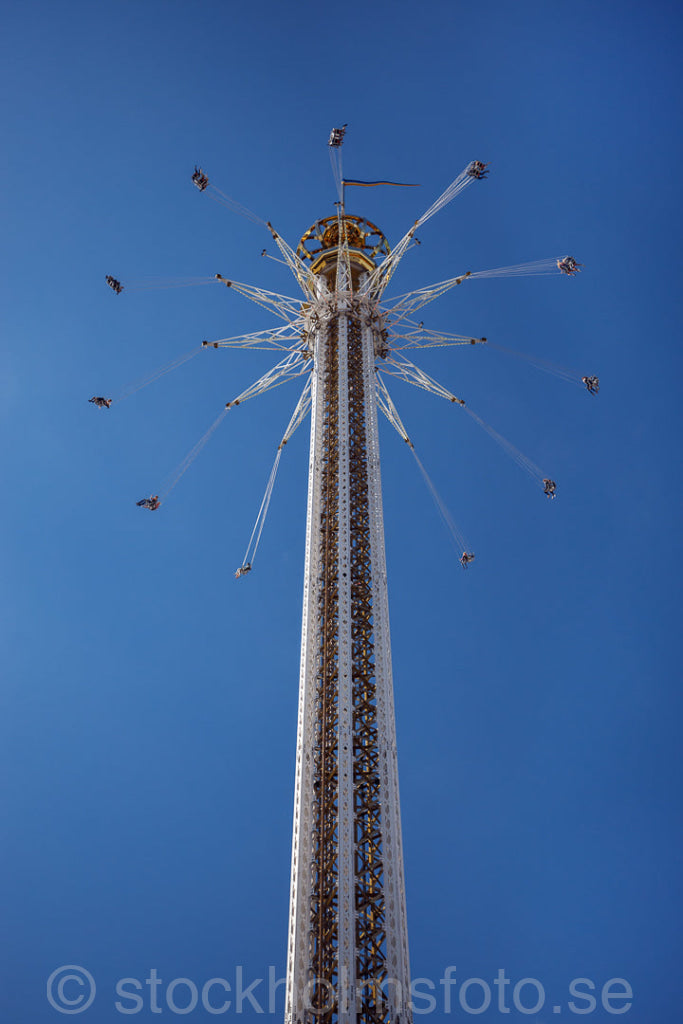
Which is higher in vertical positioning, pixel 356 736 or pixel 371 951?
pixel 356 736

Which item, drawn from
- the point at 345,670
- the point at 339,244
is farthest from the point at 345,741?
the point at 339,244

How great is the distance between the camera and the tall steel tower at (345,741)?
13727 millimetres

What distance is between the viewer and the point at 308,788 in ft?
53.4

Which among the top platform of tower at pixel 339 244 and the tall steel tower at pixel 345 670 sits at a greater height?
the top platform of tower at pixel 339 244

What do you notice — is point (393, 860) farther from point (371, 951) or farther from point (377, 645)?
point (377, 645)

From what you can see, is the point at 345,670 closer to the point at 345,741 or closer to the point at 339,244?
the point at 345,741

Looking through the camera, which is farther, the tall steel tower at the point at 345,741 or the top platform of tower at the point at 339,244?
the top platform of tower at the point at 339,244

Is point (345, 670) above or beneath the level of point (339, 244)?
beneath

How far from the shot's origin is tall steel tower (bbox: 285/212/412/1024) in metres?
13.7

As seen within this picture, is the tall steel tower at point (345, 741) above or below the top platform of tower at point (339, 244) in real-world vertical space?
below

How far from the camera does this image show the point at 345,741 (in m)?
16.2

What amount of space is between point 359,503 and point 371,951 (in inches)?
447

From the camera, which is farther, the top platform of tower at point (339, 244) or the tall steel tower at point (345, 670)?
the top platform of tower at point (339, 244)

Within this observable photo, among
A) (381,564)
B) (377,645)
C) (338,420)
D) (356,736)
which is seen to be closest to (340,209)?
(338,420)
